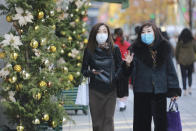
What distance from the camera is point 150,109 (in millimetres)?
6559

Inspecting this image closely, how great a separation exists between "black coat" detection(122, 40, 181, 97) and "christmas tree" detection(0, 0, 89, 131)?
3.73 ft

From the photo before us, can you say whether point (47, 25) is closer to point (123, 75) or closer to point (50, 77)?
point (50, 77)

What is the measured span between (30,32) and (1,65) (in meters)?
0.75

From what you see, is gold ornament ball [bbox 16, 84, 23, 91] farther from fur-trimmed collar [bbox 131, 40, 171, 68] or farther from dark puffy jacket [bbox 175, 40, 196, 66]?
dark puffy jacket [bbox 175, 40, 196, 66]

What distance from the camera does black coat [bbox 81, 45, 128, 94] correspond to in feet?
22.0

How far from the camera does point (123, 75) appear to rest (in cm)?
663

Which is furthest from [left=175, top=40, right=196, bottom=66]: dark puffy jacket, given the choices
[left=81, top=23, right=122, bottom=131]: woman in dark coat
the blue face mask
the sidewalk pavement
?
the blue face mask

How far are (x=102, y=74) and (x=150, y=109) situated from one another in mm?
774

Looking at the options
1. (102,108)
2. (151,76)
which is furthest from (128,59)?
(102,108)

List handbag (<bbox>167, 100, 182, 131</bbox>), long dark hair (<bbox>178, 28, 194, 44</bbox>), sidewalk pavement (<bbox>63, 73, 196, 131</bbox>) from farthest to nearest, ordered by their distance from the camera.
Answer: long dark hair (<bbox>178, 28, 194, 44</bbox>) < sidewalk pavement (<bbox>63, 73, 196, 131</bbox>) < handbag (<bbox>167, 100, 182, 131</bbox>)

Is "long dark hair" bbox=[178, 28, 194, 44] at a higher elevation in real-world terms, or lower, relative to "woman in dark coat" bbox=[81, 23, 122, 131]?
higher

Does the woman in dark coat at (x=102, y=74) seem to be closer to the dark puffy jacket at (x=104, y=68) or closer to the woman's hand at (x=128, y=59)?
the dark puffy jacket at (x=104, y=68)

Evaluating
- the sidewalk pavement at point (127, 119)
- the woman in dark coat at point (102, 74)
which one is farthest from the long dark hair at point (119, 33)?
the woman in dark coat at point (102, 74)

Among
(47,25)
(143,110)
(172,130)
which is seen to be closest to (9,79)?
(47,25)
